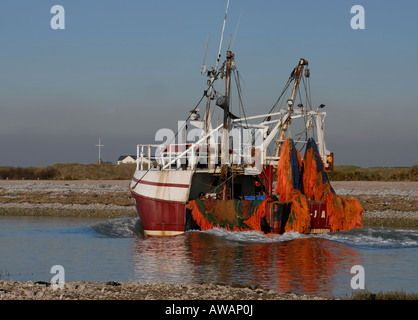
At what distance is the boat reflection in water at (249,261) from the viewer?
19.2 metres

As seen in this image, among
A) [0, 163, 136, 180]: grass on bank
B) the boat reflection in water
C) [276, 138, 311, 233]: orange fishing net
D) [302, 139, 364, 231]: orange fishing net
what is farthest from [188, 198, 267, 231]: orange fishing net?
[0, 163, 136, 180]: grass on bank

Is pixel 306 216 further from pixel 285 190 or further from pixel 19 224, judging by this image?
pixel 19 224

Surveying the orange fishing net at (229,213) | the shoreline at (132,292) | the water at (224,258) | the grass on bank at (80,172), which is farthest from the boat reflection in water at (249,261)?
the grass on bank at (80,172)

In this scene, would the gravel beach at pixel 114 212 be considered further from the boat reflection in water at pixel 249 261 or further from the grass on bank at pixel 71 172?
the grass on bank at pixel 71 172

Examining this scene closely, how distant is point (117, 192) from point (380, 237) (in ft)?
112

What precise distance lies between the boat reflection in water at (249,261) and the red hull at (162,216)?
0.57 meters

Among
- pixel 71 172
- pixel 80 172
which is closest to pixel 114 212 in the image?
pixel 80 172

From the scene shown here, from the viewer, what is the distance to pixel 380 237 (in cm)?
2930

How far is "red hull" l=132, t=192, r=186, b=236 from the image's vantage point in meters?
30.0

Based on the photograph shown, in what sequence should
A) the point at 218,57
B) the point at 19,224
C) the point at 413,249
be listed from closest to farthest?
the point at 413,249 → the point at 218,57 → the point at 19,224

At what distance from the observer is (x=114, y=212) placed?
4550cm

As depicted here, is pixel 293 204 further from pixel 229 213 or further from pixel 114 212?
pixel 114 212
